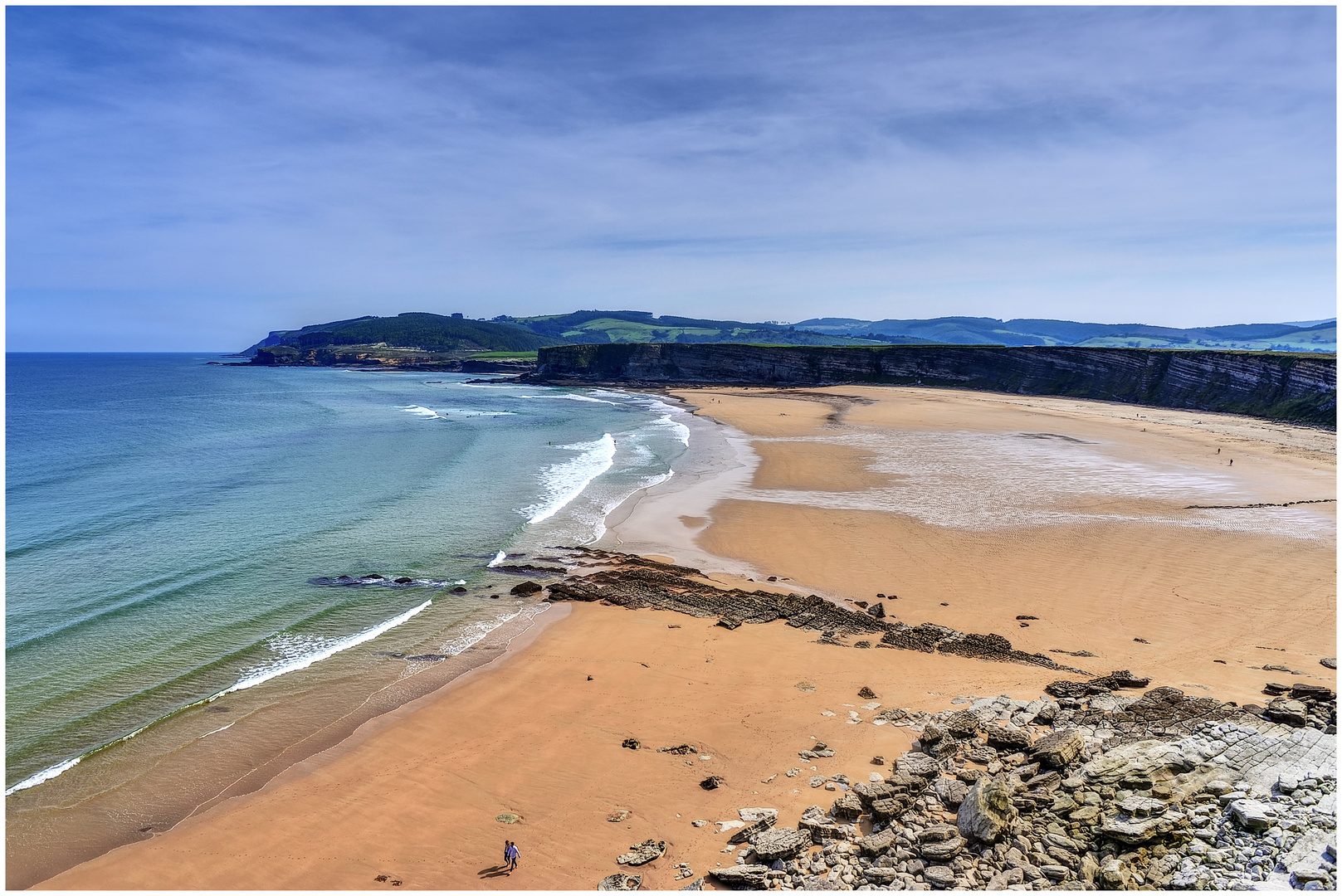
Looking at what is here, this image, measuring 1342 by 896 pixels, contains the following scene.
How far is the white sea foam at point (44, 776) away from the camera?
11945mm

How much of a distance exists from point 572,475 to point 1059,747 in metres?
29.6

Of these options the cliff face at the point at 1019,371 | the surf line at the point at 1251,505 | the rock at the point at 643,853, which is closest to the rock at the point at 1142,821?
the rock at the point at 643,853

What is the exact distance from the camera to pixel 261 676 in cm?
1574

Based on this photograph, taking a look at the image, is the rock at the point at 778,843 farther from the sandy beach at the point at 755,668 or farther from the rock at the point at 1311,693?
the rock at the point at 1311,693

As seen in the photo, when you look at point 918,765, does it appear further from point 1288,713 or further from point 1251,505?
point 1251,505

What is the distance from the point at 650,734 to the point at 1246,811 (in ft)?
28.8

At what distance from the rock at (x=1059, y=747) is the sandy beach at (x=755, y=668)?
224cm

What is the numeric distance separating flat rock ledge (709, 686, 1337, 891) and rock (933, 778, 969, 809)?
0.03 metres

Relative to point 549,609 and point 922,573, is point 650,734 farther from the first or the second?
point 922,573

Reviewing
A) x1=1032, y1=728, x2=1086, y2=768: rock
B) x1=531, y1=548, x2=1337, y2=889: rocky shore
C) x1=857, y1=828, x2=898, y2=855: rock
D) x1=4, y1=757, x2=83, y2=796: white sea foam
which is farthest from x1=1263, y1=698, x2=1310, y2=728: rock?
x1=4, y1=757, x2=83, y2=796: white sea foam

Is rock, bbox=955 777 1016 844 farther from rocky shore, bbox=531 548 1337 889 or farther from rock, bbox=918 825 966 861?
rock, bbox=918 825 966 861

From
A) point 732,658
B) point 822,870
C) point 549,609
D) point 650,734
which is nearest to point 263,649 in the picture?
point 549,609

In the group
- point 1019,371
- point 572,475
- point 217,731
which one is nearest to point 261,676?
point 217,731

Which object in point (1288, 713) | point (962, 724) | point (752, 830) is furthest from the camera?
point (962, 724)
